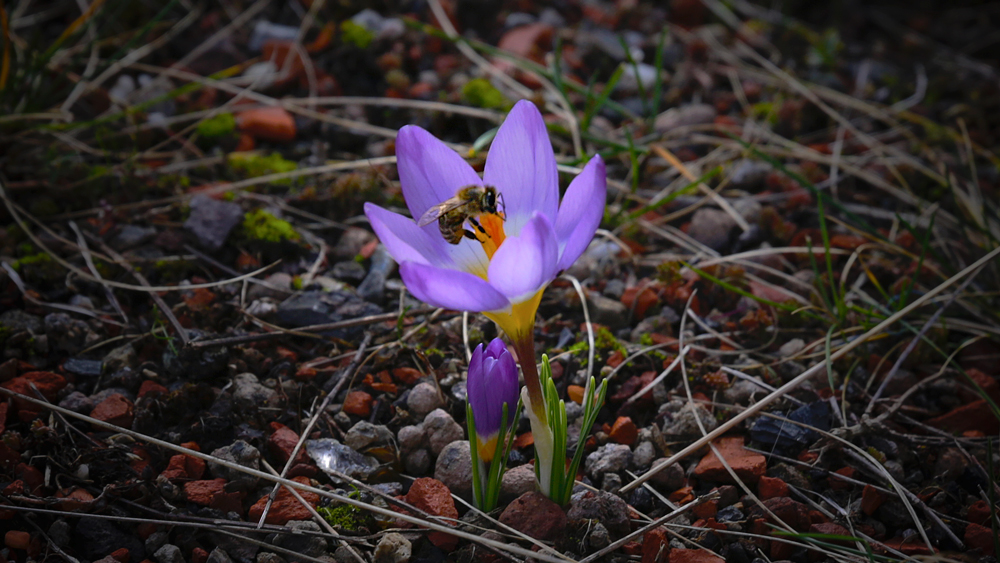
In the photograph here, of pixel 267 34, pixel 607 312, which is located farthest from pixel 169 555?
pixel 267 34

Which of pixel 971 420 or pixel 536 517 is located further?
pixel 971 420

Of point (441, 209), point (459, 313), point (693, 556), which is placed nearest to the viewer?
point (441, 209)

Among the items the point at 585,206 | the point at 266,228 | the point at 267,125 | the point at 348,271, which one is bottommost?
the point at 348,271

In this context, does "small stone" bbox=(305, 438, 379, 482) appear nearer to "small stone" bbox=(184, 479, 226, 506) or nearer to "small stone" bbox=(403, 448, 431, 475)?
"small stone" bbox=(403, 448, 431, 475)

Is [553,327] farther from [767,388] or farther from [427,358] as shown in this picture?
[767,388]

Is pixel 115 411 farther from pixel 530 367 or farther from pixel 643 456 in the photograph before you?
pixel 643 456

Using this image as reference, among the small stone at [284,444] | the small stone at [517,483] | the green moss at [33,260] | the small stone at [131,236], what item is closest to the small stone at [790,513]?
the small stone at [517,483]
